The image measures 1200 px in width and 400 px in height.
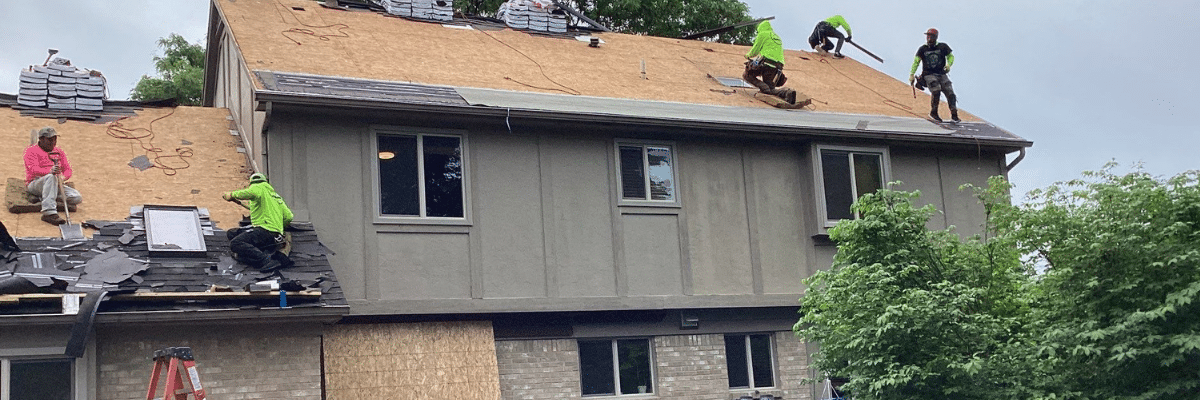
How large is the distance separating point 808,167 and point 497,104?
4548 millimetres

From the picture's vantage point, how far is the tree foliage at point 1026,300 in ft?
35.8

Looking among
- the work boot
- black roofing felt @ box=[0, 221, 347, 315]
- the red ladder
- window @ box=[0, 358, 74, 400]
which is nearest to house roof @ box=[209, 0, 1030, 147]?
black roofing felt @ box=[0, 221, 347, 315]

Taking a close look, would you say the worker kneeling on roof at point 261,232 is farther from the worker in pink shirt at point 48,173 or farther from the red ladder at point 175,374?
the red ladder at point 175,374

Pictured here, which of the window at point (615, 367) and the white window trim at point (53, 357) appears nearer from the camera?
the white window trim at point (53, 357)

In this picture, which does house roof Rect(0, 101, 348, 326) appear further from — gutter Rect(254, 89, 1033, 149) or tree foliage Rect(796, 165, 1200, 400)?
tree foliage Rect(796, 165, 1200, 400)

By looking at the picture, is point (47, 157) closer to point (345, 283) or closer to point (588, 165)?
point (345, 283)

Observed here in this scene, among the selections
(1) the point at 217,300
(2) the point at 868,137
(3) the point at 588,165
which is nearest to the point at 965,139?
(2) the point at 868,137

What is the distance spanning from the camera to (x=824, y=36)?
22.9 meters

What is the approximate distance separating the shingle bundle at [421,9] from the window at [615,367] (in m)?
6.61

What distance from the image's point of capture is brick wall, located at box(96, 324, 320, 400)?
11.5m

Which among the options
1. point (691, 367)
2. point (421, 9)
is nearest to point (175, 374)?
point (691, 367)

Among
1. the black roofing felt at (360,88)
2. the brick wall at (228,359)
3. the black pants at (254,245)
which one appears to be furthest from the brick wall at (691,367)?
the black pants at (254,245)

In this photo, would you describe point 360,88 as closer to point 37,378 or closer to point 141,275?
point 141,275

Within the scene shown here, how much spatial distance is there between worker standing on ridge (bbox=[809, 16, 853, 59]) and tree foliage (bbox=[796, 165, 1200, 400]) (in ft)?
32.8
